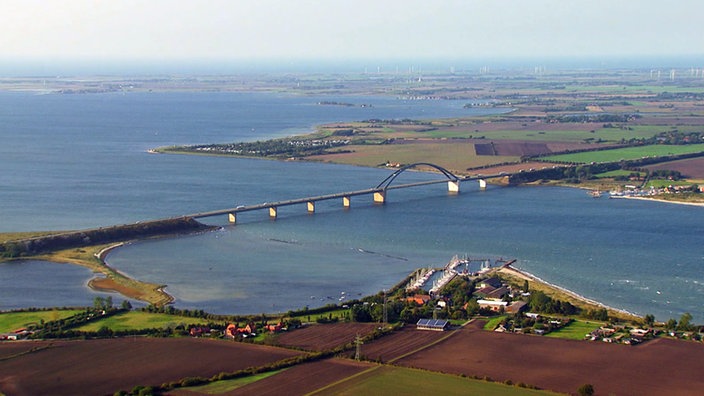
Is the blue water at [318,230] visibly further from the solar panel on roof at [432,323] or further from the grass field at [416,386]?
the grass field at [416,386]

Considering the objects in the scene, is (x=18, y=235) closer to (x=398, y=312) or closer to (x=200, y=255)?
(x=200, y=255)

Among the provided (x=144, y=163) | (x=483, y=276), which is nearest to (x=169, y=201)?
(x=144, y=163)

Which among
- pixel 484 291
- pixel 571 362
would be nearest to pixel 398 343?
pixel 571 362

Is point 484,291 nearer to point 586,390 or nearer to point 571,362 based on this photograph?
point 571,362

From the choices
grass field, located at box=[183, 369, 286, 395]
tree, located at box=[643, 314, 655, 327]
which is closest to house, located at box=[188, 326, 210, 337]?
grass field, located at box=[183, 369, 286, 395]

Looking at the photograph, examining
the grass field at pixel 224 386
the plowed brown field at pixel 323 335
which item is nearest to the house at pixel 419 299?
the plowed brown field at pixel 323 335

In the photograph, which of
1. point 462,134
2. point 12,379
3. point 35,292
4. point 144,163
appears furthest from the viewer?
point 462,134
